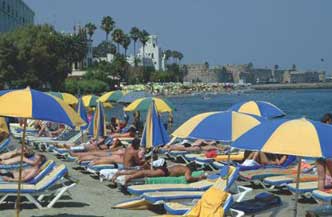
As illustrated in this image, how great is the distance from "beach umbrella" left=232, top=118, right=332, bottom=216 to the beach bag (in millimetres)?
1266

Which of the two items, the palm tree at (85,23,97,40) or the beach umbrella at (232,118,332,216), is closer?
the beach umbrella at (232,118,332,216)

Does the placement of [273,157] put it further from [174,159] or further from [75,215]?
[75,215]

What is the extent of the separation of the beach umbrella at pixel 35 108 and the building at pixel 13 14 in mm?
75830

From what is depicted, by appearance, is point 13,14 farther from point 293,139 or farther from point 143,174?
point 293,139

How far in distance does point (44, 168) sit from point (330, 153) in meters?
5.37

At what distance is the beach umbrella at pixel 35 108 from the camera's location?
7.20 m

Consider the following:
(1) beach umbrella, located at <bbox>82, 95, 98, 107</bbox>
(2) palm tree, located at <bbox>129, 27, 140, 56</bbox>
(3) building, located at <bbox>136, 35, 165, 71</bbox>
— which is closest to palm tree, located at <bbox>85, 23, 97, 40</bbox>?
(2) palm tree, located at <bbox>129, 27, 140, 56</bbox>

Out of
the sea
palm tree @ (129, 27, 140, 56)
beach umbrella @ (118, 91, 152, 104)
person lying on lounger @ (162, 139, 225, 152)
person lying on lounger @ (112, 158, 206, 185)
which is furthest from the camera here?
palm tree @ (129, 27, 140, 56)

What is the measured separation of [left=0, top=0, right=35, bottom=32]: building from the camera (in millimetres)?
81519

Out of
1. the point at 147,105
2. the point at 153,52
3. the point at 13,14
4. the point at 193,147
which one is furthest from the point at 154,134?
the point at 153,52

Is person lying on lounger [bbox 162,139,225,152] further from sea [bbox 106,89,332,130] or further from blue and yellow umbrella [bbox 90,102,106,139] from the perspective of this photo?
sea [bbox 106,89,332,130]

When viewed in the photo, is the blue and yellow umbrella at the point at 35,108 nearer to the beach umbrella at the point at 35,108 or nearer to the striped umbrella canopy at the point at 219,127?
the beach umbrella at the point at 35,108

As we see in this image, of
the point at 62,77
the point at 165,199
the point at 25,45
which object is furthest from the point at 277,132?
the point at 62,77

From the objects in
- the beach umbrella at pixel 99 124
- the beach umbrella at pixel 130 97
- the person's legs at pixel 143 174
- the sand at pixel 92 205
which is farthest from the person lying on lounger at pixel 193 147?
the beach umbrella at pixel 130 97
